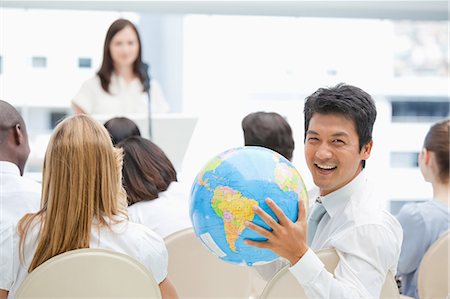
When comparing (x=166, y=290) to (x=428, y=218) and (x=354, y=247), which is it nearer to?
(x=354, y=247)

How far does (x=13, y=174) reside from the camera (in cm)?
281

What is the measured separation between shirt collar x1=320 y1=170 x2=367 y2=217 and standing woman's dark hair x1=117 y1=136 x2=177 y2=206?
0.99 metres

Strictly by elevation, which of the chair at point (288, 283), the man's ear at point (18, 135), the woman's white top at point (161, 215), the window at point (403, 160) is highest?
the man's ear at point (18, 135)

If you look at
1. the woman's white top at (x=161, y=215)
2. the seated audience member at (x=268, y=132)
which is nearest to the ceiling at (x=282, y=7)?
the seated audience member at (x=268, y=132)

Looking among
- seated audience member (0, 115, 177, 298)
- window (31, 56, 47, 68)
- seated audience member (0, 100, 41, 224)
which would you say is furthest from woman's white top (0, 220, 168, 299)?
window (31, 56, 47, 68)

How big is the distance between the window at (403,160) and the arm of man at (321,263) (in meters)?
5.25

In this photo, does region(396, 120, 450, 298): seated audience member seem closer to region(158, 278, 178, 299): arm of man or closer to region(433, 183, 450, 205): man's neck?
region(433, 183, 450, 205): man's neck

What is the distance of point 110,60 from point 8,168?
3.17 meters

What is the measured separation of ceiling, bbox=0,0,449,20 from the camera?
250 inches

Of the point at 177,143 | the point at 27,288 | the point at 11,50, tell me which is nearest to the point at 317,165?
the point at 27,288

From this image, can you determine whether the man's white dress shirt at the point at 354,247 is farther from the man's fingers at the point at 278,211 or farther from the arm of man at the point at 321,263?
the man's fingers at the point at 278,211

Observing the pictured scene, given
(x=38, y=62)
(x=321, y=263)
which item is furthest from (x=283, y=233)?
(x=38, y=62)

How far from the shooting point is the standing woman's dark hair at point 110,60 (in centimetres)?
580

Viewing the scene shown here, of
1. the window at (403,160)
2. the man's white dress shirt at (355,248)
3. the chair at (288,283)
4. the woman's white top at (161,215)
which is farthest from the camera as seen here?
the window at (403,160)
